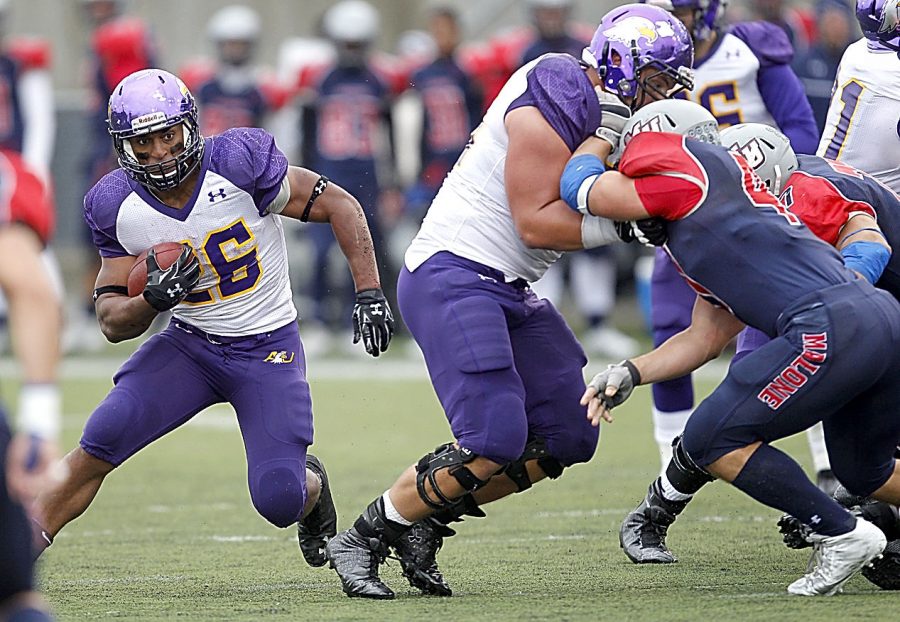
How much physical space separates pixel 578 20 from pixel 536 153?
10.5m

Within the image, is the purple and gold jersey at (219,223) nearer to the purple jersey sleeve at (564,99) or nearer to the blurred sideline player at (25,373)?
the purple jersey sleeve at (564,99)

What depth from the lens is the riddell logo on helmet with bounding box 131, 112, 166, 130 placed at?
14.8ft

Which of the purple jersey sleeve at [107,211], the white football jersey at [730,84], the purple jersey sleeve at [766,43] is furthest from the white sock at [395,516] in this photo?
the purple jersey sleeve at [766,43]

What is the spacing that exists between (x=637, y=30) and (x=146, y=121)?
1.44 m

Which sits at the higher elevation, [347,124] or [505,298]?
[505,298]

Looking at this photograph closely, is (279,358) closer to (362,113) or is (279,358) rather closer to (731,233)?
(731,233)

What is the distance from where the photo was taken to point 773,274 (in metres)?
4.07

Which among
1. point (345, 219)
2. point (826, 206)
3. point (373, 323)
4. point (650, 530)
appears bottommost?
point (650, 530)

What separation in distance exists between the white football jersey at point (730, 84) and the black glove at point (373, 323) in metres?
1.83

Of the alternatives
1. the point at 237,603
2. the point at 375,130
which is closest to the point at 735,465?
the point at 237,603

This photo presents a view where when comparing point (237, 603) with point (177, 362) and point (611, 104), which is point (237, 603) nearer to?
point (177, 362)

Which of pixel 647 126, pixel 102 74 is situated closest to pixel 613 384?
pixel 647 126

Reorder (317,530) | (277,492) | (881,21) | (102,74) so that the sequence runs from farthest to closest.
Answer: (102,74), (881,21), (317,530), (277,492)

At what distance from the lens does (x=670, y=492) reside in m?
4.80
